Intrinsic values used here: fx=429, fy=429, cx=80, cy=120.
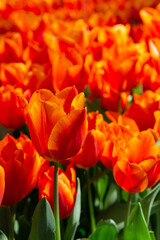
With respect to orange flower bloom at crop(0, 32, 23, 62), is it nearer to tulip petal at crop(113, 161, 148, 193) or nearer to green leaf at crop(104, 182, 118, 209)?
green leaf at crop(104, 182, 118, 209)

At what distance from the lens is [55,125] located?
0.59m

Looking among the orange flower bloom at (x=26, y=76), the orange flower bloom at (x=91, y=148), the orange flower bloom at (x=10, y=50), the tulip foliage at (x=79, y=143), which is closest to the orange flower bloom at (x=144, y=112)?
the tulip foliage at (x=79, y=143)

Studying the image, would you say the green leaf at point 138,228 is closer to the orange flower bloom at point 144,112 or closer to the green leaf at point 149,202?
the green leaf at point 149,202

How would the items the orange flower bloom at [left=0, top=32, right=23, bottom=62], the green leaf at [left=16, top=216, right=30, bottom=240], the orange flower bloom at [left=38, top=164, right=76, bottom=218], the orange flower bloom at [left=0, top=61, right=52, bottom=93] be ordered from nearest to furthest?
the orange flower bloom at [left=38, top=164, right=76, bottom=218] < the green leaf at [left=16, top=216, right=30, bottom=240] < the orange flower bloom at [left=0, top=61, right=52, bottom=93] < the orange flower bloom at [left=0, top=32, right=23, bottom=62]

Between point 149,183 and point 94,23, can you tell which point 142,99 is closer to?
point 149,183

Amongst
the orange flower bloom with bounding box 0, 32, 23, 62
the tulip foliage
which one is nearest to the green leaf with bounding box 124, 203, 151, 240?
the tulip foliage

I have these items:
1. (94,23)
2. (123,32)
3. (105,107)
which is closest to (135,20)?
(94,23)

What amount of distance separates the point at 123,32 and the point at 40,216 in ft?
2.94

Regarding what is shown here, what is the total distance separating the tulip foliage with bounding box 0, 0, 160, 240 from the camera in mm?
632

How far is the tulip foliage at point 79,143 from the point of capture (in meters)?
0.63

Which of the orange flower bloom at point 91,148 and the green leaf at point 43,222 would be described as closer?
the green leaf at point 43,222

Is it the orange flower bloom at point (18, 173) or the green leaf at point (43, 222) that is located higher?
the orange flower bloom at point (18, 173)

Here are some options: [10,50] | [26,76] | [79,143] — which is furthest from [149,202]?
[10,50]

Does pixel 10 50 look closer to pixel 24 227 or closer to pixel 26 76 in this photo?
pixel 26 76
